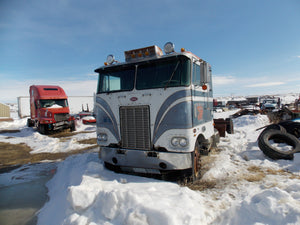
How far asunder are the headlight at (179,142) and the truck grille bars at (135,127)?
65cm

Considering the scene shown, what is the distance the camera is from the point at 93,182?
14.3 ft

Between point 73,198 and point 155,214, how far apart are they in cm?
152

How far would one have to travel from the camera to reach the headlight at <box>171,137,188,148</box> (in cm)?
439

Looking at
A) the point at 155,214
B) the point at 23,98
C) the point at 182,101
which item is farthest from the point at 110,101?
the point at 23,98

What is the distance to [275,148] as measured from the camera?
240 inches

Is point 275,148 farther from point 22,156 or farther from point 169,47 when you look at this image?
point 22,156

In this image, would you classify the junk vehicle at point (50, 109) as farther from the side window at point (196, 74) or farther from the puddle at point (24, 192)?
the side window at point (196, 74)

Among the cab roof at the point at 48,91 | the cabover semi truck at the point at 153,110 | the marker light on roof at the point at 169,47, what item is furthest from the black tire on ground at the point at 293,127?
the cab roof at the point at 48,91

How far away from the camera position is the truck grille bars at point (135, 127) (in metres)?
4.76

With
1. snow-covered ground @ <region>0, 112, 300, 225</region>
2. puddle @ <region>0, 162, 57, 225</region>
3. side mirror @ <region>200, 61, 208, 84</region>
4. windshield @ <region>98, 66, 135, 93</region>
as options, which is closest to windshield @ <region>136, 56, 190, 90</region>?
windshield @ <region>98, 66, 135, 93</region>

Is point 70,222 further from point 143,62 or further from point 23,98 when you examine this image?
point 23,98

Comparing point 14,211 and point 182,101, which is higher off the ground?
point 182,101

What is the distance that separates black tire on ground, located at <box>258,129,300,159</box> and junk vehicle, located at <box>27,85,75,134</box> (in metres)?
14.0

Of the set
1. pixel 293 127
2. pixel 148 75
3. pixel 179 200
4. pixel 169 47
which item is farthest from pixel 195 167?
pixel 293 127
